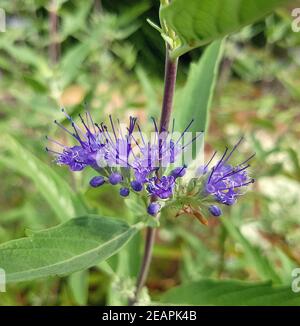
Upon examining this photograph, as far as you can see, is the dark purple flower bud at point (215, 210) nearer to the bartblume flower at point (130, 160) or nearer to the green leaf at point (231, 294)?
the bartblume flower at point (130, 160)

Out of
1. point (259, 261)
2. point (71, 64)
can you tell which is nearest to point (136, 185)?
point (259, 261)

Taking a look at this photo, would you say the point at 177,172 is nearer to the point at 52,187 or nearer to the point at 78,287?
the point at 52,187

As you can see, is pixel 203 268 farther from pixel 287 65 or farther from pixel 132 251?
pixel 287 65

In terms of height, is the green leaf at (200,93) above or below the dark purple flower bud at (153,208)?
above

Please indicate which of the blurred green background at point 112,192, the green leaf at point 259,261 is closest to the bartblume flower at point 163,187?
the blurred green background at point 112,192
